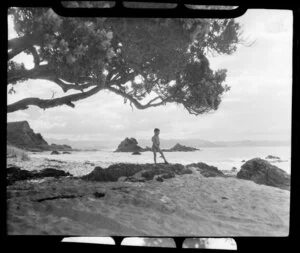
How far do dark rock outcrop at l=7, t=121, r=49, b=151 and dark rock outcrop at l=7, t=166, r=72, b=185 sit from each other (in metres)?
0.28

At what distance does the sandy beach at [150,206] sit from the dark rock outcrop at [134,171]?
0.10 metres

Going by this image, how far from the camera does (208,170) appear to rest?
14.1ft

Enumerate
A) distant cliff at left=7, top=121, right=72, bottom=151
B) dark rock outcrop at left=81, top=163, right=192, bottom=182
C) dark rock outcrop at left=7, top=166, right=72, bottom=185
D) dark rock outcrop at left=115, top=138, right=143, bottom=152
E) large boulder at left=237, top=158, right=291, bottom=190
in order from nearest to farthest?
1. dark rock outcrop at left=7, top=166, right=72, bottom=185
2. dark rock outcrop at left=115, top=138, right=143, bottom=152
3. distant cliff at left=7, top=121, right=72, bottom=151
4. dark rock outcrop at left=81, top=163, right=192, bottom=182
5. large boulder at left=237, top=158, right=291, bottom=190

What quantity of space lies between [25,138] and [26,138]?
0.02 metres

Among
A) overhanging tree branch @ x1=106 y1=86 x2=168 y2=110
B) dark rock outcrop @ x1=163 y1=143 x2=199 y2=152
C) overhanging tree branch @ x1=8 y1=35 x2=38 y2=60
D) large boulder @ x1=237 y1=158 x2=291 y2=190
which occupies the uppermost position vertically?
overhanging tree branch @ x1=8 y1=35 x2=38 y2=60

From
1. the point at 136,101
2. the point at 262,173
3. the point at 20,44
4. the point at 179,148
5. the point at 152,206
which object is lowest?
the point at 152,206

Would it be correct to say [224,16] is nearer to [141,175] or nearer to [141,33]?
[141,33]

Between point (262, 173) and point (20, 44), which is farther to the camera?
point (262, 173)

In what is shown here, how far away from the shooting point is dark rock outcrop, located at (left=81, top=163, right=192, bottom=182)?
3846mm

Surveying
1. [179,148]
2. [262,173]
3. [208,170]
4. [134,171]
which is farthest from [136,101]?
[262,173]

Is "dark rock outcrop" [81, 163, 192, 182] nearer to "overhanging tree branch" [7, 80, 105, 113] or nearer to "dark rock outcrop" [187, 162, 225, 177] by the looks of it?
"dark rock outcrop" [187, 162, 225, 177]

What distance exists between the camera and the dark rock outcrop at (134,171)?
3.85 metres

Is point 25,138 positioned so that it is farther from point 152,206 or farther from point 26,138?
point 152,206

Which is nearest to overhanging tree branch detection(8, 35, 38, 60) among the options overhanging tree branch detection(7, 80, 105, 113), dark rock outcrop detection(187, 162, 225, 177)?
overhanging tree branch detection(7, 80, 105, 113)
